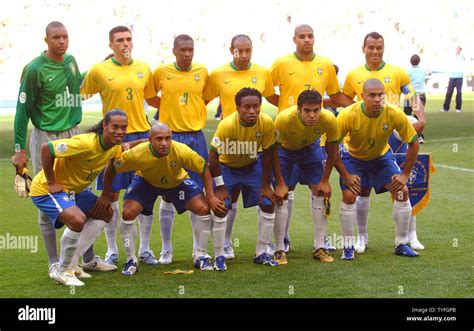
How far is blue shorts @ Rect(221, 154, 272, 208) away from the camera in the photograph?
8.59 metres

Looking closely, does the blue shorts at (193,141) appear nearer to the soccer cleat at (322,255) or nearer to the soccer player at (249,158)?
the soccer player at (249,158)

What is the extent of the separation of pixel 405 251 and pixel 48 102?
365cm

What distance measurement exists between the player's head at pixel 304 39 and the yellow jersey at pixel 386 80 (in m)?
0.56

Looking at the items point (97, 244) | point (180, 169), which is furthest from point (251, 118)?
point (97, 244)

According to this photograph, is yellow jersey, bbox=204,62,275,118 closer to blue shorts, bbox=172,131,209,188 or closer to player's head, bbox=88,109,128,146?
blue shorts, bbox=172,131,209,188

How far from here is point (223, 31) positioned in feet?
183

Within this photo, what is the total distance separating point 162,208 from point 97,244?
144 cm

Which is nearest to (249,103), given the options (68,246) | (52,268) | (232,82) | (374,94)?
(232,82)

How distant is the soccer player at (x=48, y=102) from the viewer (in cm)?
809

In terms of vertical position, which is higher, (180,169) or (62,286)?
(180,169)

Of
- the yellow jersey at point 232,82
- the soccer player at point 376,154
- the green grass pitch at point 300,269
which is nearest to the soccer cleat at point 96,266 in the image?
the green grass pitch at point 300,269

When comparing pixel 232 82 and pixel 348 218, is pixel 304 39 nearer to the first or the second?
pixel 232 82

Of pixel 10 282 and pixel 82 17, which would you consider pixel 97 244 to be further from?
pixel 82 17

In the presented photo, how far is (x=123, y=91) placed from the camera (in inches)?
344
